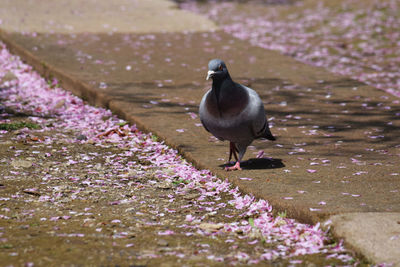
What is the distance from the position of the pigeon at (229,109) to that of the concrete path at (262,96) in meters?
0.42

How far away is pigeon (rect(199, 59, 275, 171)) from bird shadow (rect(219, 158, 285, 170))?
1.39 feet

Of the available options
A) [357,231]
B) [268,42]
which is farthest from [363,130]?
[268,42]

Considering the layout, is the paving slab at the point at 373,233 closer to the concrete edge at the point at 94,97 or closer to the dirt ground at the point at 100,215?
the concrete edge at the point at 94,97

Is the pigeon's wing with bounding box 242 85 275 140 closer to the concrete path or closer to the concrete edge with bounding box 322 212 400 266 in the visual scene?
the concrete path

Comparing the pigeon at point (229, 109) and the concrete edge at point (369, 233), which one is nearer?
the concrete edge at point (369, 233)

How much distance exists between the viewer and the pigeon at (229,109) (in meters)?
5.23

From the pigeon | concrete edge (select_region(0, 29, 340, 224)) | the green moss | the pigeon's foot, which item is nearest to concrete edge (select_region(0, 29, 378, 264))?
concrete edge (select_region(0, 29, 340, 224))

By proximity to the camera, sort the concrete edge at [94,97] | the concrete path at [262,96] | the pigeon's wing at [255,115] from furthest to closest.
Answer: the pigeon's wing at [255,115] < the concrete path at [262,96] < the concrete edge at [94,97]

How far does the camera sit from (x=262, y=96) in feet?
27.8

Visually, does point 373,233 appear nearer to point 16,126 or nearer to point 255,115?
point 255,115

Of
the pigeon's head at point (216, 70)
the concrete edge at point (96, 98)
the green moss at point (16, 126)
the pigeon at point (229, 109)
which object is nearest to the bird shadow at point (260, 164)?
the concrete edge at point (96, 98)

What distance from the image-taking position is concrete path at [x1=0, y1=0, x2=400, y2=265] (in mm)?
4809

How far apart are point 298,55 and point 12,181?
8288 mm

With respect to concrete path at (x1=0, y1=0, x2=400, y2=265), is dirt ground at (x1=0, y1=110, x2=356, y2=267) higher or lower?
lower
